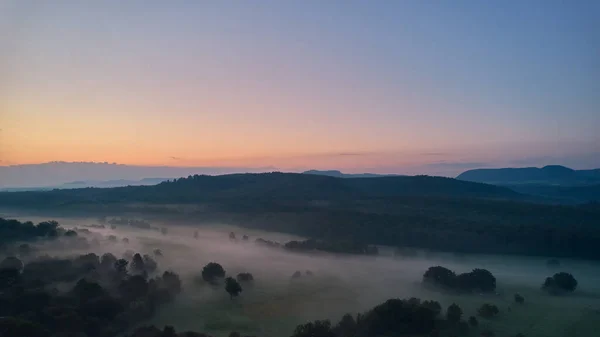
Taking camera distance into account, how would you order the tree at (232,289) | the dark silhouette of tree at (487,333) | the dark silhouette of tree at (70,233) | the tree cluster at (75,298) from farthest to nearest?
the dark silhouette of tree at (70,233)
the tree at (232,289)
the dark silhouette of tree at (487,333)
the tree cluster at (75,298)

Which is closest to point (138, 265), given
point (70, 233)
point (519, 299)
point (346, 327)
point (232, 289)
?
point (232, 289)

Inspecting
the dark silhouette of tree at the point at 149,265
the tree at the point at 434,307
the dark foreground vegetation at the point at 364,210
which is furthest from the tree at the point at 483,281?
the dark silhouette of tree at the point at 149,265

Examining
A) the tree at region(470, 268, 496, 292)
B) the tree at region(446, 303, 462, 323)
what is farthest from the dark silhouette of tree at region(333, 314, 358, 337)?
the tree at region(470, 268, 496, 292)

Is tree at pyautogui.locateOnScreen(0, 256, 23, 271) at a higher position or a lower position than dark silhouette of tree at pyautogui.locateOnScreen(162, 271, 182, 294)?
higher

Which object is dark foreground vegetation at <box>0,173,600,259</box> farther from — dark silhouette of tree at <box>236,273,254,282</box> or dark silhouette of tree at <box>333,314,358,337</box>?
dark silhouette of tree at <box>333,314,358,337</box>

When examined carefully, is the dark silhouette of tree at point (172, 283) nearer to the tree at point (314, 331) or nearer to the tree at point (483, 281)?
the tree at point (314, 331)

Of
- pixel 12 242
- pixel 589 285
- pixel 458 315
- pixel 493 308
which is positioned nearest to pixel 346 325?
pixel 458 315

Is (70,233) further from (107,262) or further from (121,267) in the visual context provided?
(121,267)
